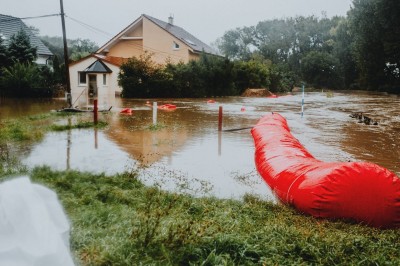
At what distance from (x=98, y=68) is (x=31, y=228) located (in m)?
30.6

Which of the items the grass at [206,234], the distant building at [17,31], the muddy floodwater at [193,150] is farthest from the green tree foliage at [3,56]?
the grass at [206,234]

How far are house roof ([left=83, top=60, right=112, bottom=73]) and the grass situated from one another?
2722cm

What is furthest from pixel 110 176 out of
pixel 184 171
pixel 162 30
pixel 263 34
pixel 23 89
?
pixel 263 34

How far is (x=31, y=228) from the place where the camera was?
7.04 ft

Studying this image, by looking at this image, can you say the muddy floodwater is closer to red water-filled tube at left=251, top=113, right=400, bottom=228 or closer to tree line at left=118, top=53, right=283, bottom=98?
red water-filled tube at left=251, top=113, right=400, bottom=228

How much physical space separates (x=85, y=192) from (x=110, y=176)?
1.03m

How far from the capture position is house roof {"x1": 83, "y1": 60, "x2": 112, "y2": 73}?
Result: 102 feet

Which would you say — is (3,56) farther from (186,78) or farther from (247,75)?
(247,75)

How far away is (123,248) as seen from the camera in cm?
340

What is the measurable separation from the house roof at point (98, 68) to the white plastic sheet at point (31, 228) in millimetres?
30080

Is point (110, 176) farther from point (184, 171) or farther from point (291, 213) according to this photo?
point (291, 213)

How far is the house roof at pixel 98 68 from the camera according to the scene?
102ft

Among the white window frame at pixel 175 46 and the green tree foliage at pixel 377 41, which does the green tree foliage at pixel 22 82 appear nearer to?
the white window frame at pixel 175 46

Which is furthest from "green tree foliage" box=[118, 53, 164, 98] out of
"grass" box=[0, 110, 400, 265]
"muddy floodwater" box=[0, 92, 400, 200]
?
"grass" box=[0, 110, 400, 265]
